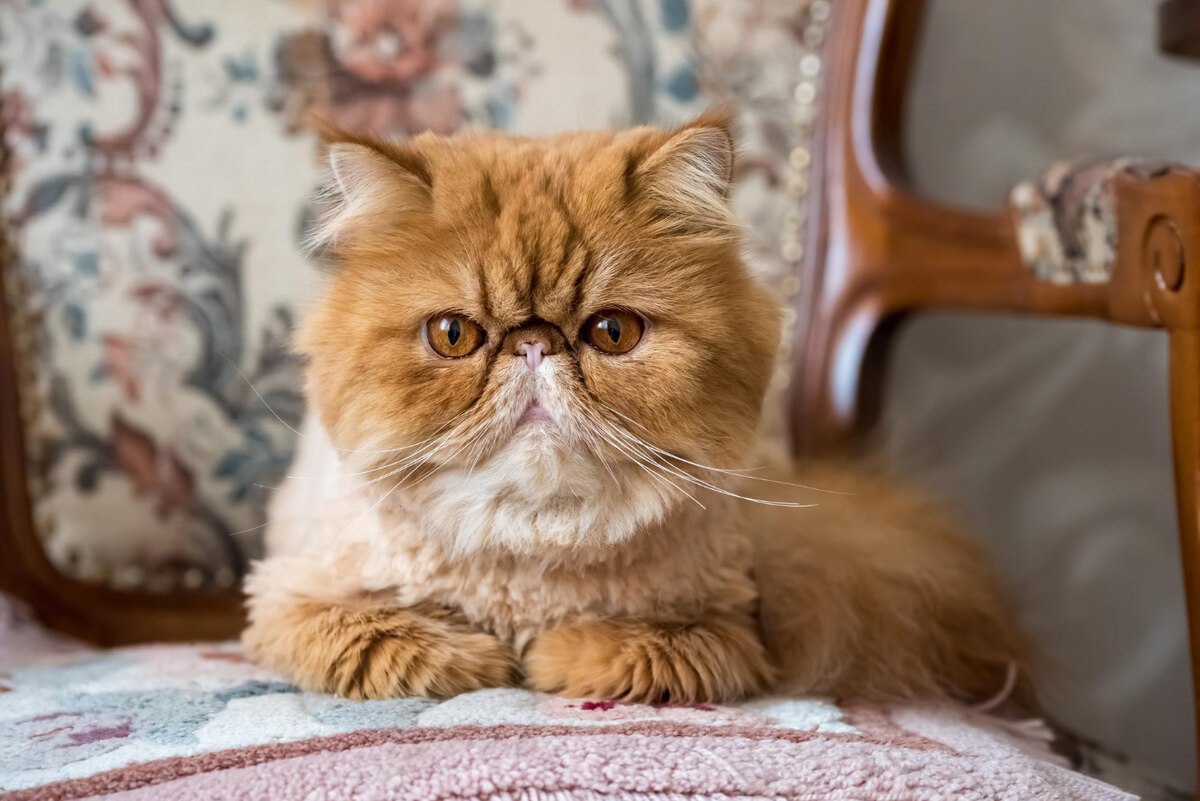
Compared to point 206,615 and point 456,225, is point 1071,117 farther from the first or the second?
point 206,615

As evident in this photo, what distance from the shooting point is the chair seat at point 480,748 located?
2.20 ft

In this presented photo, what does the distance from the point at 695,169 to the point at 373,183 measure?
0.30 meters

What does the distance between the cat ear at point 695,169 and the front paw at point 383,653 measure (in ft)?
1.51

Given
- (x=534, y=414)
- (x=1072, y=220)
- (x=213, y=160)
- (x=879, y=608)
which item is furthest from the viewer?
(x=213, y=160)

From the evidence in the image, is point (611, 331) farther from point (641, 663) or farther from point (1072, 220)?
point (1072, 220)

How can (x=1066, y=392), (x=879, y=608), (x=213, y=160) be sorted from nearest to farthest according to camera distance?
(x=879, y=608) < (x=213, y=160) < (x=1066, y=392)

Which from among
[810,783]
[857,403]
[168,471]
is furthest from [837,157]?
[168,471]

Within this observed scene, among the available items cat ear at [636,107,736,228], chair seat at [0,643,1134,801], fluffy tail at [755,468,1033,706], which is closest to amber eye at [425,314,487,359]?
cat ear at [636,107,736,228]

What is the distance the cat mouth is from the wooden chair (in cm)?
66

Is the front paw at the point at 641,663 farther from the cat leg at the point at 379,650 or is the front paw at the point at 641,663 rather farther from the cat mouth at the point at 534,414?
the cat mouth at the point at 534,414

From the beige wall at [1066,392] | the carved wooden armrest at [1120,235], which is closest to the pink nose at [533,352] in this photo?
the carved wooden armrest at [1120,235]

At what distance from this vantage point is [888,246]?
56.8 inches

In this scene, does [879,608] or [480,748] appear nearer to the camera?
[480,748]

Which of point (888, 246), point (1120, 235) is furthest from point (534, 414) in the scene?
point (888, 246)
